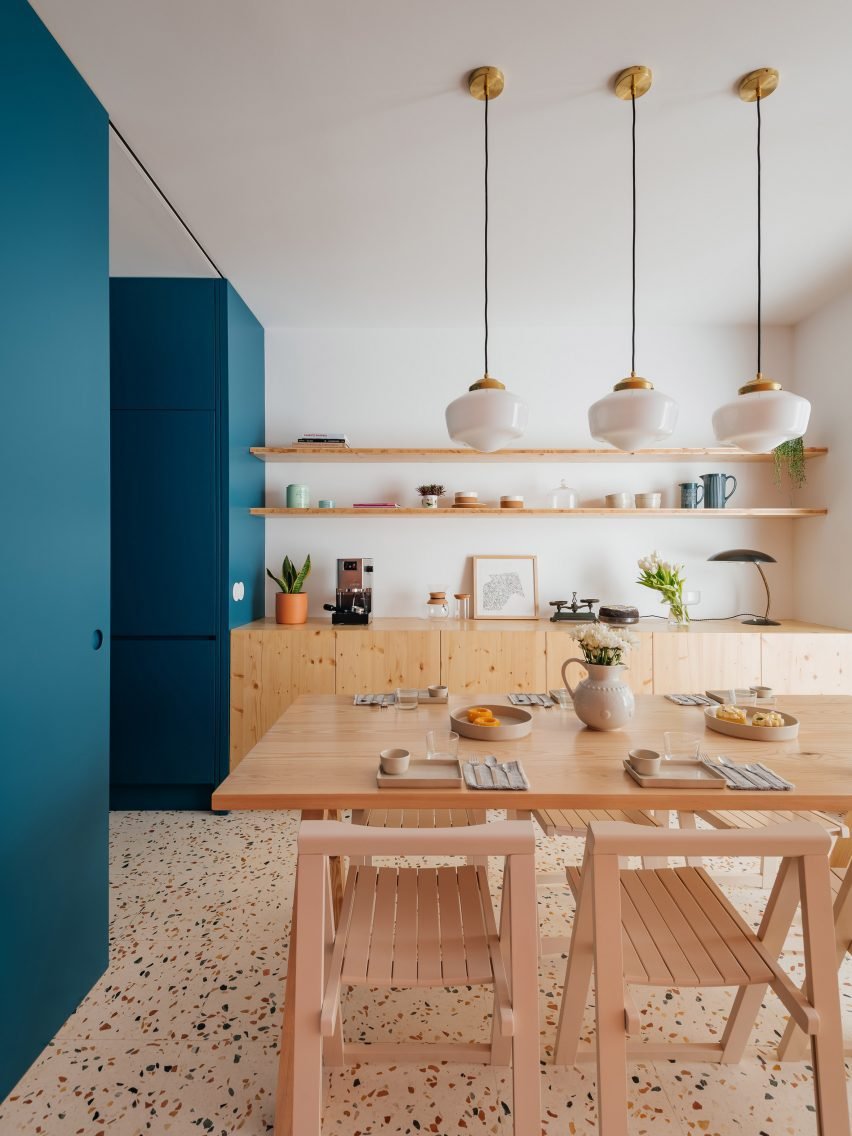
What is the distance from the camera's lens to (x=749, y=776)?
4.58ft

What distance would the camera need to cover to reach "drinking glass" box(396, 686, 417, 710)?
1.99 metres

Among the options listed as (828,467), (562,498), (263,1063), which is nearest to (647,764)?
(263,1063)

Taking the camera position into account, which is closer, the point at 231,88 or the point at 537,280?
the point at 231,88

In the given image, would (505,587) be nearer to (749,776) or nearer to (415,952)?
(749,776)

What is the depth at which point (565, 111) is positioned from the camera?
1862mm

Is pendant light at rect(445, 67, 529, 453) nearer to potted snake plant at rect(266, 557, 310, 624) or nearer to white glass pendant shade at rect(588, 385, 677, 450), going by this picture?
white glass pendant shade at rect(588, 385, 677, 450)

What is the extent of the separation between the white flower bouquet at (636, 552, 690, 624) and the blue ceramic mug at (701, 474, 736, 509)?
440mm

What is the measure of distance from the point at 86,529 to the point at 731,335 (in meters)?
3.78

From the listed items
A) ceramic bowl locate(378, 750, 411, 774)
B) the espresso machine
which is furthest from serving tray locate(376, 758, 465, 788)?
the espresso machine

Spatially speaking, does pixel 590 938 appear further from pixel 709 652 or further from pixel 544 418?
pixel 544 418

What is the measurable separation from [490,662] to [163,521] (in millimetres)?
1880

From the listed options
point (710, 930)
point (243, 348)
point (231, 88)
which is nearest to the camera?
point (710, 930)

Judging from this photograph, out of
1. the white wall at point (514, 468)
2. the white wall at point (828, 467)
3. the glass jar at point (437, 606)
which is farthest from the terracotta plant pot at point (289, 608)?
the white wall at point (828, 467)

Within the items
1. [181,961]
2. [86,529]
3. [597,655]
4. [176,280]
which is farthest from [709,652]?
[176,280]
